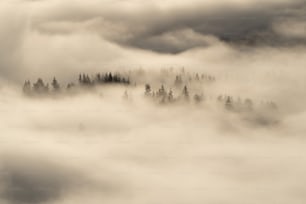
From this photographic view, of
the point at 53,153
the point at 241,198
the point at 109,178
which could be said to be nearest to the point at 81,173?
the point at 109,178

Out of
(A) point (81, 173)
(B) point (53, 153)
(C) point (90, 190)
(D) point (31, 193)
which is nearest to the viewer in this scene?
(D) point (31, 193)

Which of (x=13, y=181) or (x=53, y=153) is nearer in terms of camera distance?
(x=13, y=181)

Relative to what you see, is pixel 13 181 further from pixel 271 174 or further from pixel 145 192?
pixel 271 174

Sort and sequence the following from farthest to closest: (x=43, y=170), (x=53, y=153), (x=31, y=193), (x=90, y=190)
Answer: (x=53, y=153) → (x=43, y=170) → (x=90, y=190) → (x=31, y=193)

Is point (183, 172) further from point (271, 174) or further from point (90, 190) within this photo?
point (90, 190)

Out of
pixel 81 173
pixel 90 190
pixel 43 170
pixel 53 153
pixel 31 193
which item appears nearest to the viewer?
pixel 31 193

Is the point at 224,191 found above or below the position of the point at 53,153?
below

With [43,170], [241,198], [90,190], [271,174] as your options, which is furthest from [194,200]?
[271,174]

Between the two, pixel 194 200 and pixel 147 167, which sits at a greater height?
pixel 147 167

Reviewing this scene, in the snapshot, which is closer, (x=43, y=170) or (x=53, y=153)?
(x=43, y=170)
